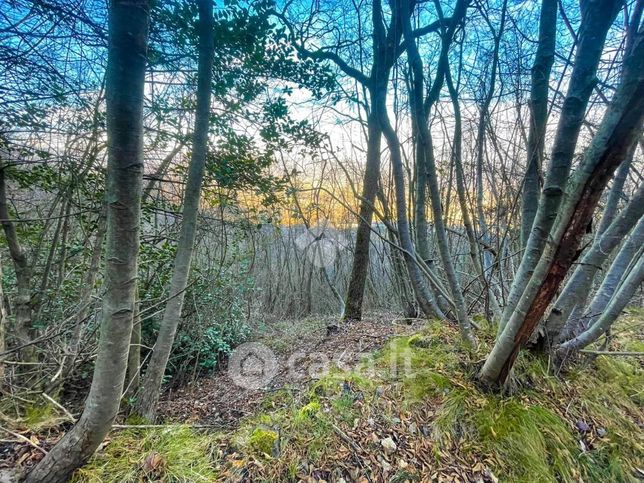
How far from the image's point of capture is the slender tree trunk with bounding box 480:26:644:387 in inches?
42.7

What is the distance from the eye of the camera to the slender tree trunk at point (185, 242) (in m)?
1.87

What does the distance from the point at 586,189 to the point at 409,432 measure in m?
1.58

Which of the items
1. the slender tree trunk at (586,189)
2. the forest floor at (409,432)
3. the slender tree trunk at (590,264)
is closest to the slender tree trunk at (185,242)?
the forest floor at (409,432)

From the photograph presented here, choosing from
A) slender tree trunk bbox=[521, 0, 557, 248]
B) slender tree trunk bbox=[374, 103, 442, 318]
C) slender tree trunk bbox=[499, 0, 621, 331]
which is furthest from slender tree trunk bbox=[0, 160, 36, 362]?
slender tree trunk bbox=[521, 0, 557, 248]

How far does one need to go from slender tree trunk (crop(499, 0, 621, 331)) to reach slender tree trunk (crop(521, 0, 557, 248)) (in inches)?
8.7

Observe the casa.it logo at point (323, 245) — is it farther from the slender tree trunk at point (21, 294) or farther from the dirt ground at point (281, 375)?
the slender tree trunk at point (21, 294)

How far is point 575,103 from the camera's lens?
1.39m

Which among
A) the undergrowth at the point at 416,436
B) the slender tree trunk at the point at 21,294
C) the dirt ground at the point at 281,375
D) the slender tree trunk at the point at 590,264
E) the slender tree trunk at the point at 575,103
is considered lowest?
the dirt ground at the point at 281,375

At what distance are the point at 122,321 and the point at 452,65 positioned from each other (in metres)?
4.05

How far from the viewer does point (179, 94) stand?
2611 mm

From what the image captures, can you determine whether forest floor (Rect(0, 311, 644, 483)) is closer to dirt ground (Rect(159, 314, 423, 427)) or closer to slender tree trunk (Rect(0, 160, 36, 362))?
dirt ground (Rect(159, 314, 423, 427))

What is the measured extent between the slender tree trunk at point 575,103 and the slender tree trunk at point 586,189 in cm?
4

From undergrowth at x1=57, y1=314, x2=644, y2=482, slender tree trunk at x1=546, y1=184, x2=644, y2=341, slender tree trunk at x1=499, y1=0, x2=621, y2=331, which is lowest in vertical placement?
undergrowth at x1=57, y1=314, x2=644, y2=482

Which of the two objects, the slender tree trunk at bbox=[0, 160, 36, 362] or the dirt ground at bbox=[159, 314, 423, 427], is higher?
the slender tree trunk at bbox=[0, 160, 36, 362]
